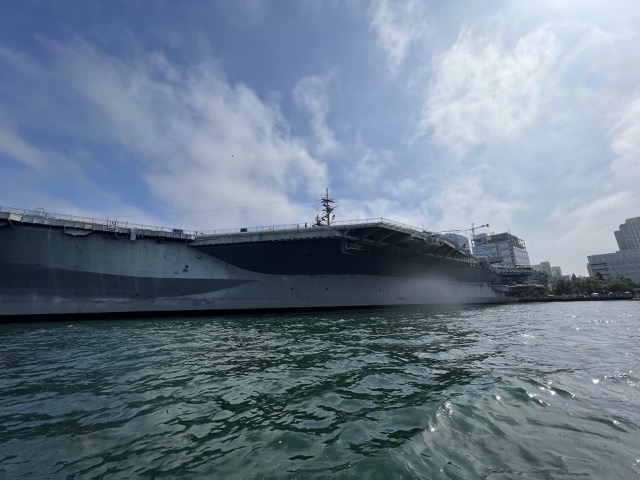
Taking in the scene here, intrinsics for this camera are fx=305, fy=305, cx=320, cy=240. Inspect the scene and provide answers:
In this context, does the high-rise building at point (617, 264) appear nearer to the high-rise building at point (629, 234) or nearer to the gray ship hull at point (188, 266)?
the high-rise building at point (629, 234)

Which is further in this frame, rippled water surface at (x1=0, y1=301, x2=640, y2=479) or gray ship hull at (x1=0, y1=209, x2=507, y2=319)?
gray ship hull at (x1=0, y1=209, x2=507, y2=319)

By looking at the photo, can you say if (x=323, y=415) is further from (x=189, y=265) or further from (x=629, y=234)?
(x=629, y=234)

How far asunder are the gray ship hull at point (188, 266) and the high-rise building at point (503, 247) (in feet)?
328

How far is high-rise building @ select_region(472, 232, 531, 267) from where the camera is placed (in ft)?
389

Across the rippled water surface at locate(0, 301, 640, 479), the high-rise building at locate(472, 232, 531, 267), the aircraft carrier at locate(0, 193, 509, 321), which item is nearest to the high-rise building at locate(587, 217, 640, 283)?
the high-rise building at locate(472, 232, 531, 267)

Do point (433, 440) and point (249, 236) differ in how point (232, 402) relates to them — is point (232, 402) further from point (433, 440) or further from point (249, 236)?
point (249, 236)

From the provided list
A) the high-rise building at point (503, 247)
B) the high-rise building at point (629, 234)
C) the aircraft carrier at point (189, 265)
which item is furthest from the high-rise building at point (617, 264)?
the aircraft carrier at point (189, 265)

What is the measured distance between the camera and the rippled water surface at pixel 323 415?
11.4 ft

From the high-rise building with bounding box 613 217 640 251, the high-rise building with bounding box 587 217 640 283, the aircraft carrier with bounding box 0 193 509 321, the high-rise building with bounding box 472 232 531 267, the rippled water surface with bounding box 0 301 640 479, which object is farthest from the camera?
the high-rise building with bounding box 613 217 640 251

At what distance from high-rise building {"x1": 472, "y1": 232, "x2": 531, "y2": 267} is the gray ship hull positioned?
99953 millimetres

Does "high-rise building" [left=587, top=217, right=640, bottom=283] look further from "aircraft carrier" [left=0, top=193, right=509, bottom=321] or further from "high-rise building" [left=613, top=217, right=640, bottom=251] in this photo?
"aircraft carrier" [left=0, top=193, right=509, bottom=321]

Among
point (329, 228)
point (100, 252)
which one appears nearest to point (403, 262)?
point (329, 228)

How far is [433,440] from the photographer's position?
13.1ft

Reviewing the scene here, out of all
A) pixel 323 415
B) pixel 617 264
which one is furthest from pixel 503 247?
pixel 323 415
